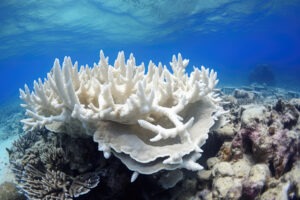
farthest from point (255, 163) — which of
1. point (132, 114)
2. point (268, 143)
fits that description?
point (132, 114)

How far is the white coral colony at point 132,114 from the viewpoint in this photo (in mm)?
2760

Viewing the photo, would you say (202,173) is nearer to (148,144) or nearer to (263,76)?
(148,144)

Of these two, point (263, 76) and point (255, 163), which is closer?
point (255, 163)

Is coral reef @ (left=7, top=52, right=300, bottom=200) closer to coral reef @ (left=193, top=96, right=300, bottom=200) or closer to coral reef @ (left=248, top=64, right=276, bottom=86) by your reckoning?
coral reef @ (left=193, top=96, right=300, bottom=200)

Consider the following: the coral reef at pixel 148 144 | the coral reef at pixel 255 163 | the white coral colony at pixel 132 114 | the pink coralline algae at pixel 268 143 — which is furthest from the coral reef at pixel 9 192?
the pink coralline algae at pixel 268 143

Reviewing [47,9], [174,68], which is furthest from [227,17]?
[174,68]

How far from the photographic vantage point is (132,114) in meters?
2.92

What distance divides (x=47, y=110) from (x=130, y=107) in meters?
1.45

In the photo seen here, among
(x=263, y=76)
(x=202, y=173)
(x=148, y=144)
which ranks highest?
(x=263, y=76)

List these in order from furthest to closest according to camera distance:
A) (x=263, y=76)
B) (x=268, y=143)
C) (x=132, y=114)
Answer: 1. (x=263, y=76)
2. (x=268, y=143)
3. (x=132, y=114)

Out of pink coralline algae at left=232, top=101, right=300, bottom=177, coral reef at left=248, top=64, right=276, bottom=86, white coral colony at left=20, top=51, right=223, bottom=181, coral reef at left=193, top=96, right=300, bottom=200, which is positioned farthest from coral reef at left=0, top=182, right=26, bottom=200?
coral reef at left=248, top=64, right=276, bottom=86

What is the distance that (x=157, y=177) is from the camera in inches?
121

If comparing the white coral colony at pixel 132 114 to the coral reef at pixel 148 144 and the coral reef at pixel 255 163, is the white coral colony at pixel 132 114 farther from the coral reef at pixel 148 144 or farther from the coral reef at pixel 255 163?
the coral reef at pixel 255 163

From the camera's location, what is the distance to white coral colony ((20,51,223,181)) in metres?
2.76
